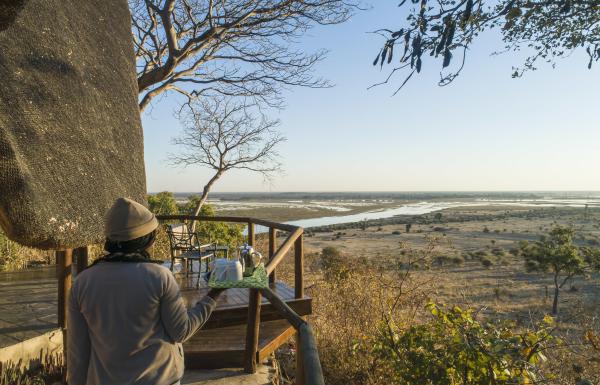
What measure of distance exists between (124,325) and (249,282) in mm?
1032

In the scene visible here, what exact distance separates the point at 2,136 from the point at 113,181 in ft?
5.44

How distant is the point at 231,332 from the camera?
5000 millimetres

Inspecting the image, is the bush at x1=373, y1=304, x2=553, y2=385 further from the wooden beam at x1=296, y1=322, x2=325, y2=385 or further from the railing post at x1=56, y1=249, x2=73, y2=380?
the railing post at x1=56, y1=249, x2=73, y2=380

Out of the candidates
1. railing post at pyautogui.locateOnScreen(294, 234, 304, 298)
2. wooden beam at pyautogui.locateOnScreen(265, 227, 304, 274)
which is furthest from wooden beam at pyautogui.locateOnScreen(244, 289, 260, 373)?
railing post at pyautogui.locateOnScreen(294, 234, 304, 298)


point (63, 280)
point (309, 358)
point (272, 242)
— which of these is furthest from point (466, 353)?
point (63, 280)

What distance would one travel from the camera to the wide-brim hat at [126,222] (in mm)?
1765

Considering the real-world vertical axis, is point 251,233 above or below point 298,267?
above

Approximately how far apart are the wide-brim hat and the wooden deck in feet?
9.57

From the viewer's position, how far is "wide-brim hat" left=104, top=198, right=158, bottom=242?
176cm

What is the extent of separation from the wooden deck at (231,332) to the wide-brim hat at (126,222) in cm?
292

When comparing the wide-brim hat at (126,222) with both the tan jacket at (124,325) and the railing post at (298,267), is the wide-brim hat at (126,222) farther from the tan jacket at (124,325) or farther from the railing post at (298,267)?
the railing post at (298,267)

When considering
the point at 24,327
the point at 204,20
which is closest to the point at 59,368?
the point at 24,327

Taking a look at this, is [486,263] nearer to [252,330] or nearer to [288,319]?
[252,330]

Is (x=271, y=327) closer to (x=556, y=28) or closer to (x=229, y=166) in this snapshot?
(x=556, y=28)
